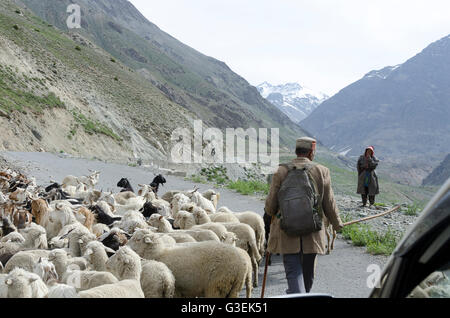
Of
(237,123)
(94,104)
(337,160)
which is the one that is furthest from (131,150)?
(337,160)

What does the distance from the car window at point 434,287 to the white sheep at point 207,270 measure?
3232 mm

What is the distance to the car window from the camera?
151 cm

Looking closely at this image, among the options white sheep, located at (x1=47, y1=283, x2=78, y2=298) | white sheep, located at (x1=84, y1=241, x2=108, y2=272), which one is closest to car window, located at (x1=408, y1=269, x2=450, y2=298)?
white sheep, located at (x1=47, y1=283, x2=78, y2=298)

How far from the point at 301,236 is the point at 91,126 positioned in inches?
1463

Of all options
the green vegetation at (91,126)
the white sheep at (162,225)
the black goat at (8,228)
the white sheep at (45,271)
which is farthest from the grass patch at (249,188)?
the green vegetation at (91,126)

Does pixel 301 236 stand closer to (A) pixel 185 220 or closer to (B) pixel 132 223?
(A) pixel 185 220

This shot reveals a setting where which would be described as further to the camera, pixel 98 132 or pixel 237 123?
pixel 237 123

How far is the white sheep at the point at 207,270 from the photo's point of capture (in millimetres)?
4641

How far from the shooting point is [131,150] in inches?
1656

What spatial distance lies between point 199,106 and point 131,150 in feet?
273

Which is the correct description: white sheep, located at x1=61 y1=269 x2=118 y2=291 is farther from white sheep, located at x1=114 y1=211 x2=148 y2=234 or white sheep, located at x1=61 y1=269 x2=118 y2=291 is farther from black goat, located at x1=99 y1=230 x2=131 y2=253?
white sheep, located at x1=114 y1=211 x2=148 y2=234

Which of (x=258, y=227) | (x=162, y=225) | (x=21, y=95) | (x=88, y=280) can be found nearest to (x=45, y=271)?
(x=88, y=280)

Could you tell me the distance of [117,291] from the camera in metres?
3.73
